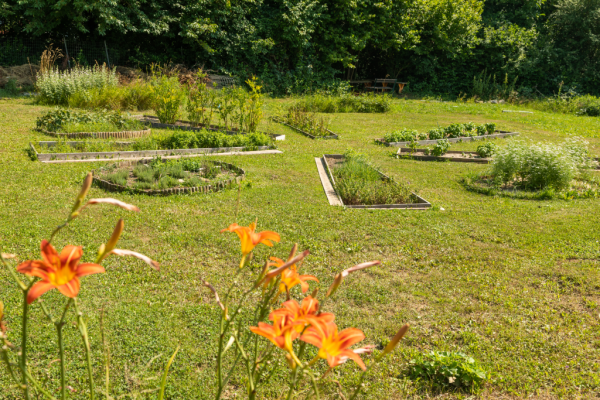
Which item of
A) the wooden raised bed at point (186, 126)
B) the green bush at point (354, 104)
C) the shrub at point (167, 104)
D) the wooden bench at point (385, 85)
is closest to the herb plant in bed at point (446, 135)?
the wooden raised bed at point (186, 126)

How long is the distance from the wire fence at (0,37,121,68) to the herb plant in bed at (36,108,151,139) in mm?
8711

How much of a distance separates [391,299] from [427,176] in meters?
4.77

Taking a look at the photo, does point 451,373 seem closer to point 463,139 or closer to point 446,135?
point 463,139

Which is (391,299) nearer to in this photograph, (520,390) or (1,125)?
(520,390)

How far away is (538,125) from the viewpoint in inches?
606

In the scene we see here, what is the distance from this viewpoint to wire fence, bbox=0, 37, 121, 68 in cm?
1761

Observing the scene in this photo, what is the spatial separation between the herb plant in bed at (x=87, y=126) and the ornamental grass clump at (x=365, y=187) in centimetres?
482

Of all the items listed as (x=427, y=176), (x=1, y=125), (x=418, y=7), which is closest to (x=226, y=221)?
(x=427, y=176)

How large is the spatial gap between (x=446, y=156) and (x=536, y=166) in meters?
2.52

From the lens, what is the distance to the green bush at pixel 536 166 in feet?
24.2

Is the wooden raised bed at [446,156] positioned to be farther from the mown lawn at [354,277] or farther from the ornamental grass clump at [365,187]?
the ornamental grass clump at [365,187]

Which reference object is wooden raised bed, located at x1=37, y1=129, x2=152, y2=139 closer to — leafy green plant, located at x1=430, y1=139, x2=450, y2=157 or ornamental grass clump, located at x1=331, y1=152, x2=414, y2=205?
ornamental grass clump, located at x1=331, y1=152, x2=414, y2=205

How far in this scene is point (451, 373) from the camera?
289 centimetres

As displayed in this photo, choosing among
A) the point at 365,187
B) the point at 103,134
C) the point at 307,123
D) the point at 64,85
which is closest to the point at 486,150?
the point at 365,187
